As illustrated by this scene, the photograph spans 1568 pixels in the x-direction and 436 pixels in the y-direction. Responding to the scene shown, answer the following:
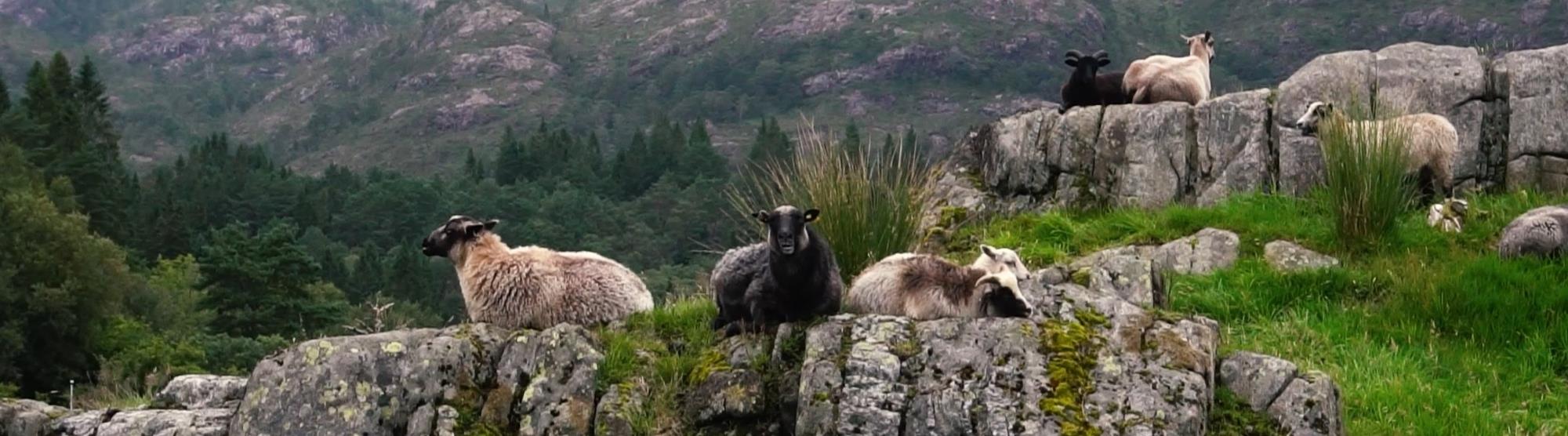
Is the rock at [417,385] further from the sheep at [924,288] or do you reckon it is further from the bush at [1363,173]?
the bush at [1363,173]

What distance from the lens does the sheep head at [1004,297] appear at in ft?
35.0

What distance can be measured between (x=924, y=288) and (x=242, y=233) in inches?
2231

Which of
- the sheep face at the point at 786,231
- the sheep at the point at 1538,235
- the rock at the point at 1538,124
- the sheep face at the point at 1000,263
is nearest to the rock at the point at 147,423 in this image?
the sheep face at the point at 786,231

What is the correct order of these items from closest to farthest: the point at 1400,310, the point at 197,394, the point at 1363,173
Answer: the point at 197,394 → the point at 1400,310 → the point at 1363,173

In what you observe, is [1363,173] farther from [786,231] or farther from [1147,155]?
[786,231]

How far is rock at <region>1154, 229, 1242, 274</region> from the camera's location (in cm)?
1591

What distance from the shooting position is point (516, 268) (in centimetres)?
1320

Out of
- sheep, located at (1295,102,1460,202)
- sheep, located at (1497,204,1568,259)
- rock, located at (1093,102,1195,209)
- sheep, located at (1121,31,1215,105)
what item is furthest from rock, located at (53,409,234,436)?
sheep, located at (1121,31,1215,105)

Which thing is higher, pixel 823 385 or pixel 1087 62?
pixel 823 385

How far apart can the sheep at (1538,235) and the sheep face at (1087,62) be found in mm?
7161

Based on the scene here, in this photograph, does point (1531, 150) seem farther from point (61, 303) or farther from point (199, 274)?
point (199, 274)

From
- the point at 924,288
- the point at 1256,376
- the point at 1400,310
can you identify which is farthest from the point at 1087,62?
the point at 1256,376

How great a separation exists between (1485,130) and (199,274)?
61.1 meters

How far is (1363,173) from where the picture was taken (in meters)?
15.0
